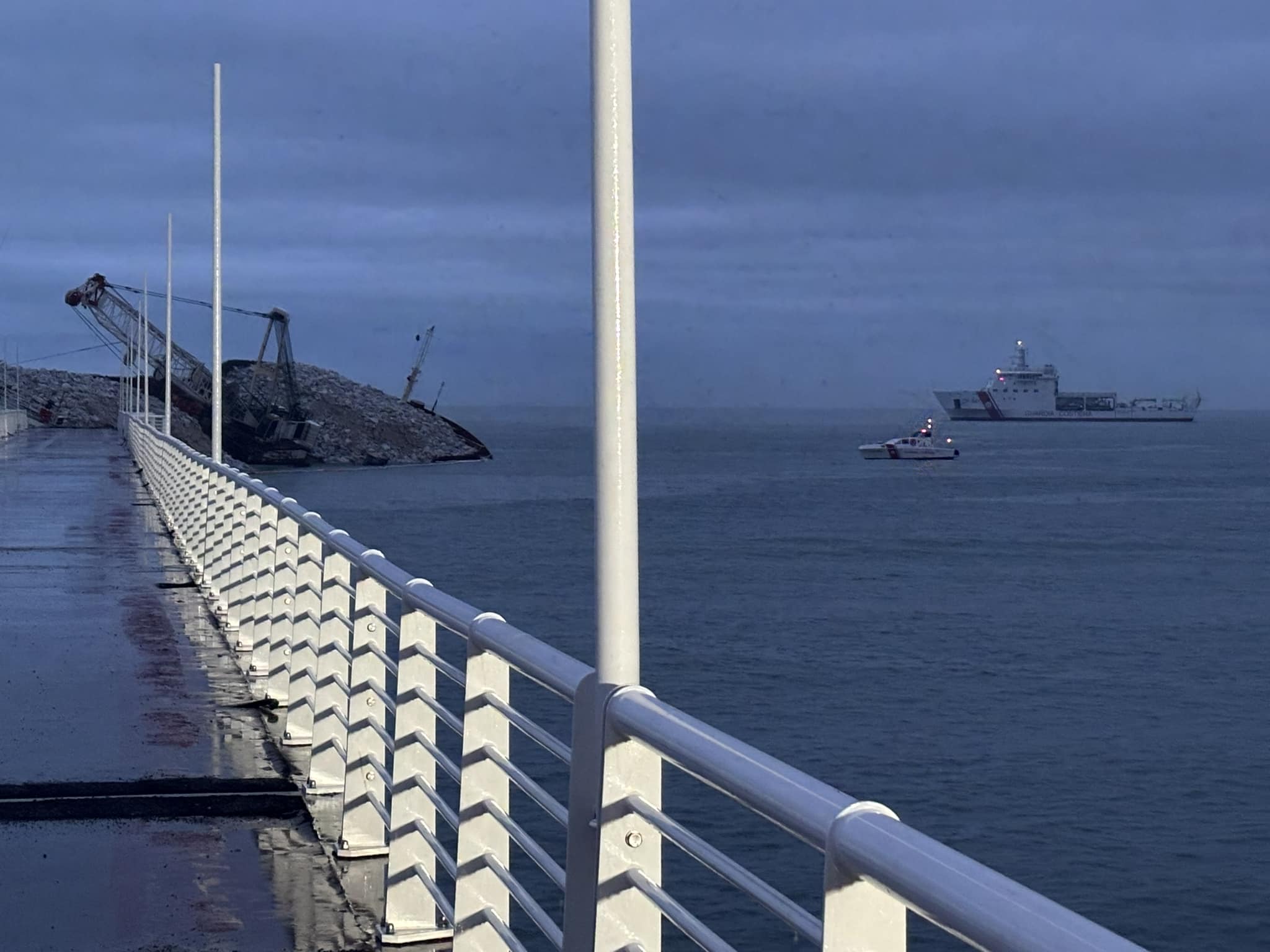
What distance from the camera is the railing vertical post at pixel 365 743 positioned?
5.88 metres

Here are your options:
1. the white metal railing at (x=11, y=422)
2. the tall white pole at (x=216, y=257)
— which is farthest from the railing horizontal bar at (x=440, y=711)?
the white metal railing at (x=11, y=422)

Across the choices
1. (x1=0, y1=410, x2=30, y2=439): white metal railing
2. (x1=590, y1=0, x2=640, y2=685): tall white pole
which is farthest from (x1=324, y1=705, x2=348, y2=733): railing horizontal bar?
(x1=0, y1=410, x2=30, y2=439): white metal railing

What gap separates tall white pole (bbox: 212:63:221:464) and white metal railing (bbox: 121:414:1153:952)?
10591 millimetres

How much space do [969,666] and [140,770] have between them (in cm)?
3008

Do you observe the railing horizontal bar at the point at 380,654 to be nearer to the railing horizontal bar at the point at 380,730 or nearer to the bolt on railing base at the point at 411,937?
the railing horizontal bar at the point at 380,730

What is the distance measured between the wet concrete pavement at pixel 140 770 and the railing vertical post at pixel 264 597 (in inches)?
7.2

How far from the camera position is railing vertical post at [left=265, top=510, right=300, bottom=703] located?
870cm

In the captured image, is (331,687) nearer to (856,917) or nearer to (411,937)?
(411,937)

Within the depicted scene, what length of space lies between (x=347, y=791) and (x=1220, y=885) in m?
18.0

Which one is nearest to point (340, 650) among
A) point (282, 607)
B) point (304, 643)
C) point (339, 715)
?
point (339, 715)

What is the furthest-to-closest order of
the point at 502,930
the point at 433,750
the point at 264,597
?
1. the point at 264,597
2. the point at 433,750
3. the point at 502,930

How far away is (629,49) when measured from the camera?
3.76m

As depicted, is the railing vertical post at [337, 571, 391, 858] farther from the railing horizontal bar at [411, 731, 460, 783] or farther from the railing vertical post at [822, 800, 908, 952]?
the railing vertical post at [822, 800, 908, 952]

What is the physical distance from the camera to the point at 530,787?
3961 mm
